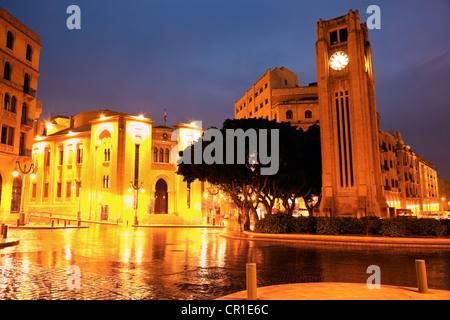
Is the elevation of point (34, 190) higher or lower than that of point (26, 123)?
lower

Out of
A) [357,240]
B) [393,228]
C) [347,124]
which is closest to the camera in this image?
[357,240]

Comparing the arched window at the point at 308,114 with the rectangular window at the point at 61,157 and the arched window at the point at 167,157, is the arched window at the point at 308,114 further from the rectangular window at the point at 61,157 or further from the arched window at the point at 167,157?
the rectangular window at the point at 61,157

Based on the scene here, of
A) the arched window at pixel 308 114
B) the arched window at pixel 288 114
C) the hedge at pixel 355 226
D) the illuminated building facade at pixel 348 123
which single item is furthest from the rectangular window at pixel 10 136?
the arched window at pixel 308 114

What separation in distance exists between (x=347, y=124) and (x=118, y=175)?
105 feet

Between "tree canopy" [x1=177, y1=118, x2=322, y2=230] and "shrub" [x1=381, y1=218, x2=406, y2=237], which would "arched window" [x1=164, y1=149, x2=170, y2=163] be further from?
"shrub" [x1=381, y1=218, x2=406, y2=237]

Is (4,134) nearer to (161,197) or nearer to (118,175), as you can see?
(118,175)

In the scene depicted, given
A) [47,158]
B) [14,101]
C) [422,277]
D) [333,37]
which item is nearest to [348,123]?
[333,37]

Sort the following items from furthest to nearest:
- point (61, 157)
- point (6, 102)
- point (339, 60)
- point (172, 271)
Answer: point (61, 157) < point (339, 60) < point (6, 102) < point (172, 271)

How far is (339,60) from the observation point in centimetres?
3925

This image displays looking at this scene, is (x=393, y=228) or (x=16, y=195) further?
(x=16, y=195)

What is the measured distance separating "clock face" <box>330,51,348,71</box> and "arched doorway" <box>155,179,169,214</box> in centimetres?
3075

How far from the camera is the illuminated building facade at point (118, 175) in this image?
4847 cm

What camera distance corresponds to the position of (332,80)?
39.4 m
